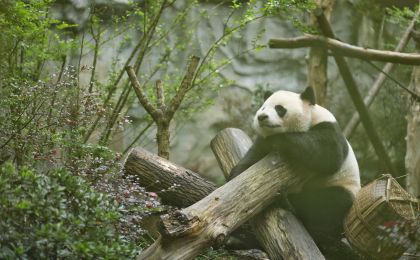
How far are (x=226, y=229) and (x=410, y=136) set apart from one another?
377 centimetres

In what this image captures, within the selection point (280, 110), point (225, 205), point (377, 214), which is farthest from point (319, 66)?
point (225, 205)

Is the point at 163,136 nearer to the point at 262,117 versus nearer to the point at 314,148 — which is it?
the point at 262,117

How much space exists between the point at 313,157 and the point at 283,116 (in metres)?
0.41

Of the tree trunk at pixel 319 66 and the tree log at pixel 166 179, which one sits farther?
the tree trunk at pixel 319 66

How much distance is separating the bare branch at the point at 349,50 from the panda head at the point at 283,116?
54.4 inches

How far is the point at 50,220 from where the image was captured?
3033mm

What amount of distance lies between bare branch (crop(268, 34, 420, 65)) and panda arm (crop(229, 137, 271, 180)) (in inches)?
71.5

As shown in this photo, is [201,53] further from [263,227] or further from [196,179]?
[263,227]

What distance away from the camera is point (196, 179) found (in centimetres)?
493

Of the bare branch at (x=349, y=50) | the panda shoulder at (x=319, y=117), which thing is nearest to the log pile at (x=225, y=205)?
the panda shoulder at (x=319, y=117)

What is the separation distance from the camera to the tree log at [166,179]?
4785 mm

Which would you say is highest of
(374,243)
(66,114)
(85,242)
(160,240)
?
(66,114)

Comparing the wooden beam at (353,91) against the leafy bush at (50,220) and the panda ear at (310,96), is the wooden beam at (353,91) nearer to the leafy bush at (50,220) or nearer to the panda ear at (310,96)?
the panda ear at (310,96)

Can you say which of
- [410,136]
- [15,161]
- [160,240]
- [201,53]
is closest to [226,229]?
[160,240]
